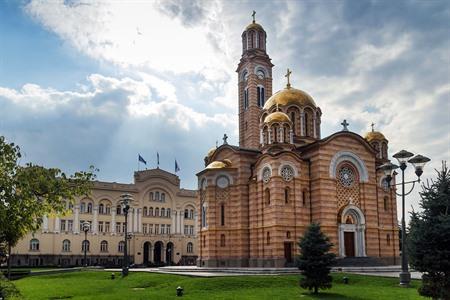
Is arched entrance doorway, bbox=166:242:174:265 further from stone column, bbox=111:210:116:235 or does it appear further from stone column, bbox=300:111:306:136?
stone column, bbox=300:111:306:136

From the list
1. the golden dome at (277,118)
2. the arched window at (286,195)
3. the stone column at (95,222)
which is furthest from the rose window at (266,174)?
the stone column at (95,222)

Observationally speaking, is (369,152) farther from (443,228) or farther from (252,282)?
(443,228)

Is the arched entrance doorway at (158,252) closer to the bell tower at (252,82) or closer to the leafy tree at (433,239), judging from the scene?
the bell tower at (252,82)

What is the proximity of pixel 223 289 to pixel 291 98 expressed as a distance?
21.8 m

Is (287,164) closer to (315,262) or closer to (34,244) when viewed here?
(315,262)

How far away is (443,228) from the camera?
14992mm

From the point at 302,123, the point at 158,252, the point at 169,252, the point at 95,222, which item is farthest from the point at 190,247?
the point at 302,123

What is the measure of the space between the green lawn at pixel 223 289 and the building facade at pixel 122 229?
94.7ft

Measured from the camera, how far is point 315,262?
22094 millimetres

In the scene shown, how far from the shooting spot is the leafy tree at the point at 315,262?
2208cm

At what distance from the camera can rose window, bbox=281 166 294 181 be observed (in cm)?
3553

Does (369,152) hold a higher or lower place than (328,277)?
higher

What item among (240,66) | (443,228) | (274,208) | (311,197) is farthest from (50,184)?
(240,66)

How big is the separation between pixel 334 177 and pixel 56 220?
34.6 m
